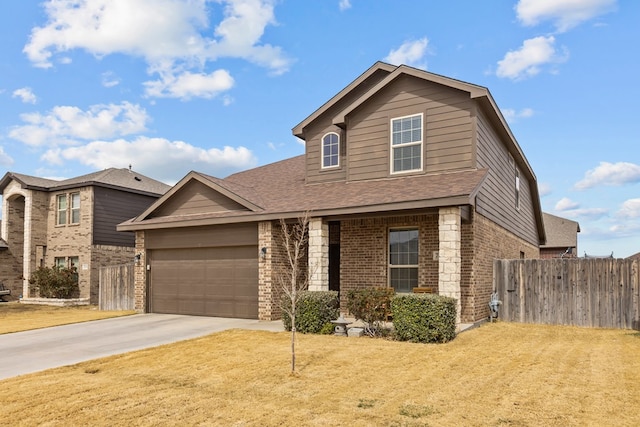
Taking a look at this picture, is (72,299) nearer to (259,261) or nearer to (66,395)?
(259,261)

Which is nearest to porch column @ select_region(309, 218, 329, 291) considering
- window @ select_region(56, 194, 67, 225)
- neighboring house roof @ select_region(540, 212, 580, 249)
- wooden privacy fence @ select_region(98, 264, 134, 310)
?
wooden privacy fence @ select_region(98, 264, 134, 310)

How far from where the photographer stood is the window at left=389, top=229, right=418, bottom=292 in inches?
544

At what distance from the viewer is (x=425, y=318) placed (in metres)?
10.3

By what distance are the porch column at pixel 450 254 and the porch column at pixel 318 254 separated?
131 inches

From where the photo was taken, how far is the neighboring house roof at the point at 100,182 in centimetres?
2452

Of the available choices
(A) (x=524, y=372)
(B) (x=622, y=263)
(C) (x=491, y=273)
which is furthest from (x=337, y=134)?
(A) (x=524, y=372)

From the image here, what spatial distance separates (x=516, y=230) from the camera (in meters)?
19.1

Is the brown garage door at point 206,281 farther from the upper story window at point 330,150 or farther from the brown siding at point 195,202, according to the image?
the upper story window at point 330,150

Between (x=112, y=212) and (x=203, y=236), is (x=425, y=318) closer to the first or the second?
(x=203, y=236)

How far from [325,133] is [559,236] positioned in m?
30.0

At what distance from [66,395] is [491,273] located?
38.0 ft

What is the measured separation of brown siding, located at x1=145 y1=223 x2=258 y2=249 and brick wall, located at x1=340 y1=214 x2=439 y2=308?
9.22 ft

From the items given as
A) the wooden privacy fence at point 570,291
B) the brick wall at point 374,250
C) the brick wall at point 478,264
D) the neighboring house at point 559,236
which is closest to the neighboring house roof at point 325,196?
the brick wall at point 374,250

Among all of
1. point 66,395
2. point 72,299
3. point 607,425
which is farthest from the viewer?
point 72,299
